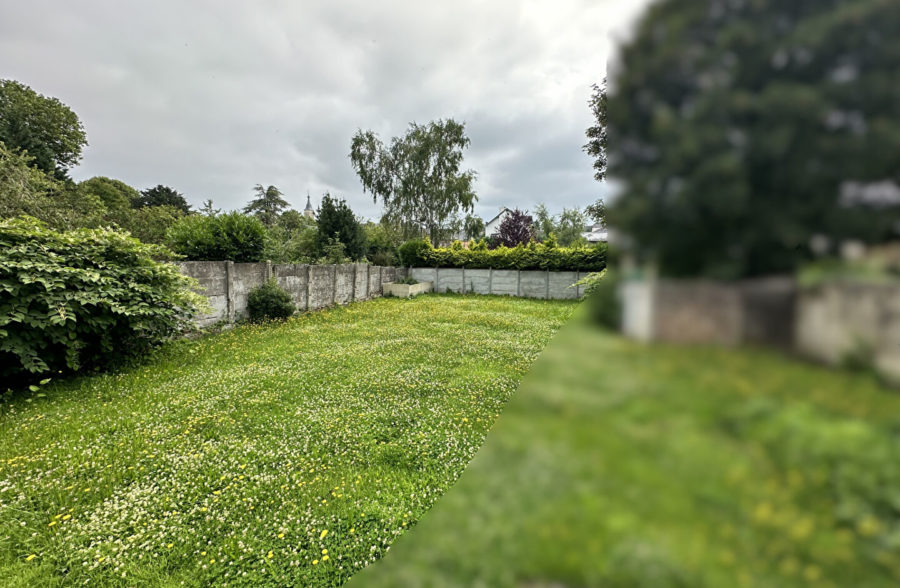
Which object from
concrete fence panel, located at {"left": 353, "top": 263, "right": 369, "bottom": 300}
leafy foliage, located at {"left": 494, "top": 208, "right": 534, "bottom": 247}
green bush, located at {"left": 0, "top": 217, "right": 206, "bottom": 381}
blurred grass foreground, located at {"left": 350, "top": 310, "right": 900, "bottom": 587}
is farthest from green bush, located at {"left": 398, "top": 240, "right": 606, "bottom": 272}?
blurred grass foreground, located at {"left": 350, "top": 310, "right": 900, "bottom": 587}

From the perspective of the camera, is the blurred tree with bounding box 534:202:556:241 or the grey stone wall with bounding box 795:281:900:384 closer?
the grey stone wall with bounding box 795:281:900:384

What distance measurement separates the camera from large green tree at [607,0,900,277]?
255mm

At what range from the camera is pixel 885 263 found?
0.24m

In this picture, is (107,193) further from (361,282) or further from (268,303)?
(268,303)

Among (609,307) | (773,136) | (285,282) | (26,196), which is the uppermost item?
(26,196)

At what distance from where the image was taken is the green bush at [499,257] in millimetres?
13992

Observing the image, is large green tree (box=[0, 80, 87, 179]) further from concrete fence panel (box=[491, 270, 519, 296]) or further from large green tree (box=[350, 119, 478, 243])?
concrete fence panel (box=[491, 270, 519, 296])

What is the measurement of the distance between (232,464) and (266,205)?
39517 mm

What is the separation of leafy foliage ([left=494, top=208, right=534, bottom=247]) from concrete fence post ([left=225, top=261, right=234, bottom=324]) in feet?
70.7

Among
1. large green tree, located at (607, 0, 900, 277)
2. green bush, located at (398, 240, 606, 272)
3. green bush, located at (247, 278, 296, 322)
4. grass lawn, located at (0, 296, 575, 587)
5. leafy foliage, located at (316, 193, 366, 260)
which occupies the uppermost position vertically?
leafy foliage, located at (316, 193, 366, 260)

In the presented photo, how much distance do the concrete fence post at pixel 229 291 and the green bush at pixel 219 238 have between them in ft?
2.46

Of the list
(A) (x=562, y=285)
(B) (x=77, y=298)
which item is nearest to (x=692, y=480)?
(B) (x=77, y=298)

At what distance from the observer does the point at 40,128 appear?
17.7 m

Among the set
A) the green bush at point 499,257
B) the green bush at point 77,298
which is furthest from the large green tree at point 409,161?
the green bush at point 499,257
